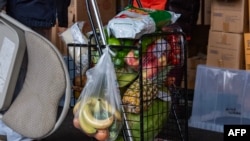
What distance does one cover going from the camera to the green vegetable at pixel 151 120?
93.7 inches

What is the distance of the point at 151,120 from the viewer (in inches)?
96.3

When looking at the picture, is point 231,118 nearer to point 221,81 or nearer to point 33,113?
point 221,81

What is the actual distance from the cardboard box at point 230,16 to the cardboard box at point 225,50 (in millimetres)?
46

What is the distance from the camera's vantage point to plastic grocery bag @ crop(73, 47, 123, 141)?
2289 millimetres

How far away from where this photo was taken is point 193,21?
3.64 metres

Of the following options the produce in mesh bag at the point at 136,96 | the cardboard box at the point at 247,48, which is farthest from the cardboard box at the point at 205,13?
the produce in mesh bag at the point at 136,96

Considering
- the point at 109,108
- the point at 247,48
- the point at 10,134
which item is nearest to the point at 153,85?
the point at 109,108

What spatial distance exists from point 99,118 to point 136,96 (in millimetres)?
189

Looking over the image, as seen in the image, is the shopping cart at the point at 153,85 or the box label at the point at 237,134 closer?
the shopping cart at the point at 153,85

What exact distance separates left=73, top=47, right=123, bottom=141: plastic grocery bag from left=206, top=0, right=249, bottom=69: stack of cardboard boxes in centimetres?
182

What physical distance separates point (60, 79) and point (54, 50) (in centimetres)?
14

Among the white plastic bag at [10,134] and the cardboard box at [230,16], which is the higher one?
the cardboard box at [230,16]

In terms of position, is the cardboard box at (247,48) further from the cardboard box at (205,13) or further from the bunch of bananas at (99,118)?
the bunch of bananas at (99,118)

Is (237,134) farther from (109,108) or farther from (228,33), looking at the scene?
(228,33)
